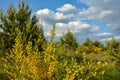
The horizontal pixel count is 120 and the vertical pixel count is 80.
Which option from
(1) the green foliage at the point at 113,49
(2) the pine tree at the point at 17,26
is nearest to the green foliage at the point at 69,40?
(1) the green foliage at the point at 113,49

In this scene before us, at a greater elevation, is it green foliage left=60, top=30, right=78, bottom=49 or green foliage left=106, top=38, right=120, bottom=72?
green foliage left=60, top=30, right=78, bottom=49

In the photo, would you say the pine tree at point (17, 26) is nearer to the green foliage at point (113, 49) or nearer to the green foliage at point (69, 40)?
the green foliage at point (113, 49)

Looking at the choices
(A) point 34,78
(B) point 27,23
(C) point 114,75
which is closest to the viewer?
(A) point 34,78

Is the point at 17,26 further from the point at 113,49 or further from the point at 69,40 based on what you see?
the point at 69,40

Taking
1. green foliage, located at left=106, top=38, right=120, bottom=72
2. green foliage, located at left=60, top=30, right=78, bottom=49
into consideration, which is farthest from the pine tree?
green foliage, located at left=60, top=30, right=78, bottom=49

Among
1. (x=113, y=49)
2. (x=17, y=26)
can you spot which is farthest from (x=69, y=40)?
(x=17, y=26)

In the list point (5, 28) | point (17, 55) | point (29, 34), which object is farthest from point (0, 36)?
point (17, 55)

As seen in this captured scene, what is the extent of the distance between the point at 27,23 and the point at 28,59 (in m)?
14.1

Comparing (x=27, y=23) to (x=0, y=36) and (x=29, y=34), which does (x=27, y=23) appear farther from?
(x=0, y=36)

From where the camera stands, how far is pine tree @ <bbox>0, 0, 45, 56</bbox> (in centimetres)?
2309

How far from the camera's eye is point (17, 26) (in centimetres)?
2364

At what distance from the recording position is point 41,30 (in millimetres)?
24531

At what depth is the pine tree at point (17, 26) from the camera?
75.8 ft

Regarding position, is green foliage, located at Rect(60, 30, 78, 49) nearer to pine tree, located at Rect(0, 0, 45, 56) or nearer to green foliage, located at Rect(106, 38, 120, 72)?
green foliage, located at Rect(106, 38, 120, 72)
